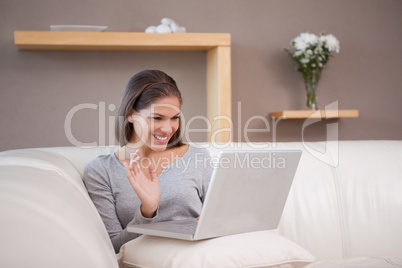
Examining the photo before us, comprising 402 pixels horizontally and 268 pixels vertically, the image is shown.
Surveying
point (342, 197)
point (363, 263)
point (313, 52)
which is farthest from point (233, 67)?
point (363, 263)

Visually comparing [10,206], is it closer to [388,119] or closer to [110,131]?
[110,131]

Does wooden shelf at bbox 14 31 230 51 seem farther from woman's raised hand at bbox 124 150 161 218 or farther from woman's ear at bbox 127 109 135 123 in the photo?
woman's raised hand at bbox 124 150 161 218

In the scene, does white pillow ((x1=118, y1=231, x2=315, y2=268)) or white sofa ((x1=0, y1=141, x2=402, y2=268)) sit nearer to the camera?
white pillow ((x1=118, y1=231, x2=315, y2=268))

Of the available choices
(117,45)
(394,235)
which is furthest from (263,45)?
(394,235)

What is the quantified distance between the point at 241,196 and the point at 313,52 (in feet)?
8.22

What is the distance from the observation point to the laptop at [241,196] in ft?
4.33

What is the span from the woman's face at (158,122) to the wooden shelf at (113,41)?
1395mm

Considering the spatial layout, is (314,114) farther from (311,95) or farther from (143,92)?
(143,92)

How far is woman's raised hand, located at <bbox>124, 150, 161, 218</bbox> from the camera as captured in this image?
61.0 inches

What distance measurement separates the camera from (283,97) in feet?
12.9

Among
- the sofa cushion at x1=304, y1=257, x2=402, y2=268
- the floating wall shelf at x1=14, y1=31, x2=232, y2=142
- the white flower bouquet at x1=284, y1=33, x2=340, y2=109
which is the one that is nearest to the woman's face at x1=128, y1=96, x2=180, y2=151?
the sofa cushion at x1=304, y1=257, x2=402, y2=268

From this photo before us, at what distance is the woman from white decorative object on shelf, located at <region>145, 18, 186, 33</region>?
1.42m

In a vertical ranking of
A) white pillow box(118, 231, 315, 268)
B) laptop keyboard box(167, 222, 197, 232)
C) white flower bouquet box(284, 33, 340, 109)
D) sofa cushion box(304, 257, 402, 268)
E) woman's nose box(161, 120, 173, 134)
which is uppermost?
white flower bouquet box(284, 33, 340, 109)

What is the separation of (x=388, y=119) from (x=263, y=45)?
3.96ft
